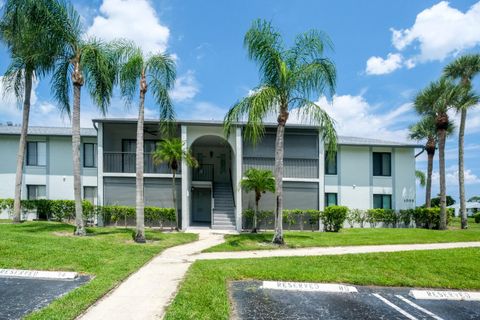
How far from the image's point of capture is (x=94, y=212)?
19.0 metres

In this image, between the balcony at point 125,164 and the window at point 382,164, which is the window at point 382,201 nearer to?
the window at point 382,164

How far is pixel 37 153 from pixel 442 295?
2375 centimetres

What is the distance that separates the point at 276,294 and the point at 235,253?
16.2ft

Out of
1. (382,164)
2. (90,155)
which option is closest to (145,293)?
(90,155)

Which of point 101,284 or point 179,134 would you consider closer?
point 101,284

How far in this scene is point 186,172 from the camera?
19.0 metres

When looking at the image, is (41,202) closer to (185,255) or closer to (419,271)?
(185,255)

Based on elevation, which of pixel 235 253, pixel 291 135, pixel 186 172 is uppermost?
pixel 291 135

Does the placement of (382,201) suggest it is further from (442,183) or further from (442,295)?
(442,295)

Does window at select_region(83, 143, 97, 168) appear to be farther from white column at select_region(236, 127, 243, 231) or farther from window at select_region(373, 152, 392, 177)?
window at select_region(373, 152, 392, 177)

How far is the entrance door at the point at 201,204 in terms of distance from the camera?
910 inches

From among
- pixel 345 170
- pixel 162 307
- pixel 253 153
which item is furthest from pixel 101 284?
pixel 345 170

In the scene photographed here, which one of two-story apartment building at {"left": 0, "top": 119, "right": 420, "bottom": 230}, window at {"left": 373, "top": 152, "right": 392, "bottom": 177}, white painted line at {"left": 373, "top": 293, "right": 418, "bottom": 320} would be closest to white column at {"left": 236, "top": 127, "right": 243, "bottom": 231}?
two-story apartment building at {"left": 0, "top": 119, "right": 420, "bottom": 230}

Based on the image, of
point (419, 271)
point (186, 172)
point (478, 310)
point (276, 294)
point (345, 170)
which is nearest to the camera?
point (478, 310)
